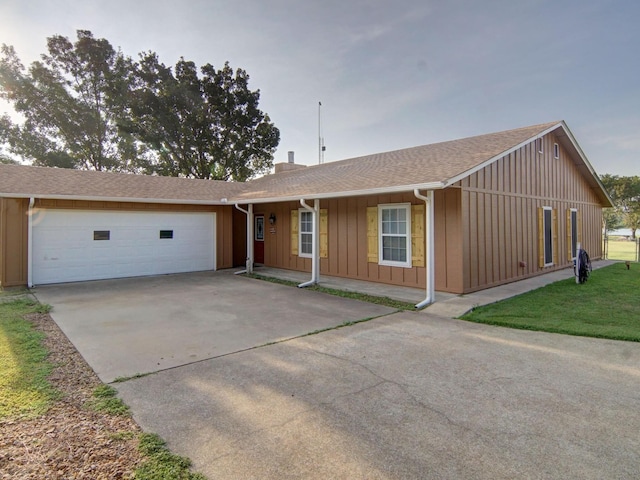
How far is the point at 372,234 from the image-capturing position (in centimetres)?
924

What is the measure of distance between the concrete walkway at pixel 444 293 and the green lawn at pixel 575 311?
269 millimetres

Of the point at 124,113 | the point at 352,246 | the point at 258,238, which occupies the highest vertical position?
the point at 124,113

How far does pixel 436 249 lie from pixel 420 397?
5.23 metres

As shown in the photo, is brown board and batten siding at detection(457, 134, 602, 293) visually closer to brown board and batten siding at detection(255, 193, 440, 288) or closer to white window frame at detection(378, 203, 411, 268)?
brown board and batten siding at detection(255, 193, 440, 288)

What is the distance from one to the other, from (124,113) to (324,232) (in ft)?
67.1

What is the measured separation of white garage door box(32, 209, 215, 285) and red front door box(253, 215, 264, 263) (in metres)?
1.63

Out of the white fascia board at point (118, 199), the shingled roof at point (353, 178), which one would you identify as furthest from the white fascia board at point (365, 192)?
the white fascia board at point (118, 199)

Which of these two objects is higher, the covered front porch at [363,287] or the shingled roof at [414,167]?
the shingled roof at [414,167]

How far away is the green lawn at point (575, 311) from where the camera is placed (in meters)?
5.25

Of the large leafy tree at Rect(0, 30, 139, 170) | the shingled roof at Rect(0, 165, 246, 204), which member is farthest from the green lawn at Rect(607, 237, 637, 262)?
the large leafy tree at Rect(0, 30, 139, 170)

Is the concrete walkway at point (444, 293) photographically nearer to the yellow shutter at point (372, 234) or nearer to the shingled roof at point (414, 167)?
the yellow shutter at point (372, 234)

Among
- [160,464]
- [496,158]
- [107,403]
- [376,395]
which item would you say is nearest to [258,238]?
[496,158]

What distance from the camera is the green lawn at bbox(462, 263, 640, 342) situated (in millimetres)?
5246

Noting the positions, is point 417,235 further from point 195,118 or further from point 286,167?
point 195,118
